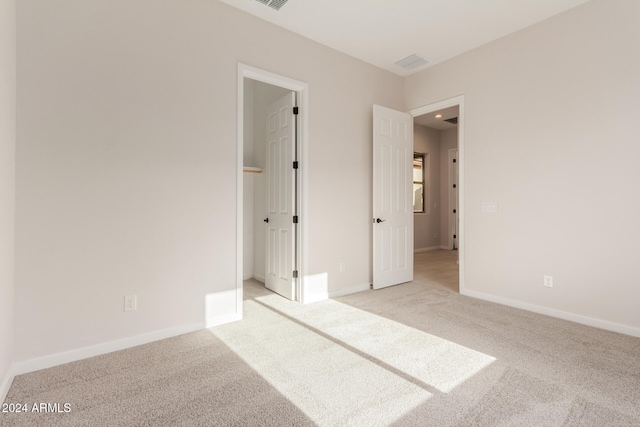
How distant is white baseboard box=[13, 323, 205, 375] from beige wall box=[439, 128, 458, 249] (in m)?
6.55

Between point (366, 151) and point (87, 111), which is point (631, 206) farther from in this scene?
point (87, 111)

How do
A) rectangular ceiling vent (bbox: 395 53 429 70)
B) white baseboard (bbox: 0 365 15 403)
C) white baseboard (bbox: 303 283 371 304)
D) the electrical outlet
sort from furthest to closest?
→ rectangular ceiling vent (bbox: 395 53 429 70)
white baseboard (bbox: 303 283 371 304)
the electrical outlet
white baseboard (bbox: 0 365 15 403)

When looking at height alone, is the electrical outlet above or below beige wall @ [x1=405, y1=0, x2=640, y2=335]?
below

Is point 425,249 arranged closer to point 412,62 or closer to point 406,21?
point 412,62

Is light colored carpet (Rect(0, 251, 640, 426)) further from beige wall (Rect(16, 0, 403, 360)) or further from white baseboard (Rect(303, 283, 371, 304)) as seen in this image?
white baseboard (Rect(303, 283, 371, 304))

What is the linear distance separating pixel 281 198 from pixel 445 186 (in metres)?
5.41

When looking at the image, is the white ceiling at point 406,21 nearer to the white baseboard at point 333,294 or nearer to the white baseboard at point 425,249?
the white baseboard at point 333,294

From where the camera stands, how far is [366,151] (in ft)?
13.6

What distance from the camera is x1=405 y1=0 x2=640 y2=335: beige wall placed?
273 cm

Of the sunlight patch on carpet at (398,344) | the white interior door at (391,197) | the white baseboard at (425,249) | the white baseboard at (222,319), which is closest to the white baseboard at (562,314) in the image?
the white interior door at (391,197)

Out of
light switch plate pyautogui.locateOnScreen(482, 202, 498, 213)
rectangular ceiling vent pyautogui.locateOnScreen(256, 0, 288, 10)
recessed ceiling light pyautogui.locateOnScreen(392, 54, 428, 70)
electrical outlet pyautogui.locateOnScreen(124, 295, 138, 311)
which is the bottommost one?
A: electrical outlet pyautogui.locateOnScreen(124, 295, 138, 311)

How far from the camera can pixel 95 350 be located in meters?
2.31

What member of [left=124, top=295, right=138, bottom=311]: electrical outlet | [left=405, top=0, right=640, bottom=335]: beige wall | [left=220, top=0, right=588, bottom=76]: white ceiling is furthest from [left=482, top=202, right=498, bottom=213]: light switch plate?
[left=124, top=295, right=138, bottom=311]: electrical outlet

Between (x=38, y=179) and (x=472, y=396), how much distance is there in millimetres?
3134
